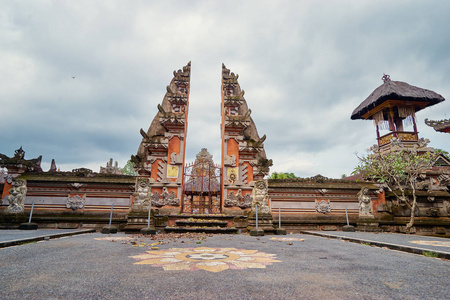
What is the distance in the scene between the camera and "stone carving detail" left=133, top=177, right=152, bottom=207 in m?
9.87

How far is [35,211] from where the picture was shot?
34.6 ft

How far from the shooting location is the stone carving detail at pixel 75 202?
10820 mm

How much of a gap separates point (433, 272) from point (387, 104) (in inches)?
816

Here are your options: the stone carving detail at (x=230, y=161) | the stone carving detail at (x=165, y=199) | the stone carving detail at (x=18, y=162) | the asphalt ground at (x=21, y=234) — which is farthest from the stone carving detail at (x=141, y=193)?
the stone carving detail at (x=18, y=162)

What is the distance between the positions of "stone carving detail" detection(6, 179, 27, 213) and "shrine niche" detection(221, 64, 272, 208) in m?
9.22

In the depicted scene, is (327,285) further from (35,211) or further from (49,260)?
(35,211)

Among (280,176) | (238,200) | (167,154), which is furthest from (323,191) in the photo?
(280,176)

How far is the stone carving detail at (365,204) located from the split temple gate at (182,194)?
0.14 ft

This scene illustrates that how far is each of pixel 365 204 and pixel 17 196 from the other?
1635cm

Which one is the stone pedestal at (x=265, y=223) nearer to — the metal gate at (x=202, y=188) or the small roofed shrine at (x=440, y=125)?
the metal gate at (x=202, y=188)

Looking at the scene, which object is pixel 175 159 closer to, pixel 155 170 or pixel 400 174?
pixel 155 170

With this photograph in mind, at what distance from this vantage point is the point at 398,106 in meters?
20.0

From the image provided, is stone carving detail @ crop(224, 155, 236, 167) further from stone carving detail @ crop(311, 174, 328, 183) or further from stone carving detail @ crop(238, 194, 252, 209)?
stone carving detail @ crop(311, 174, 328, 183)

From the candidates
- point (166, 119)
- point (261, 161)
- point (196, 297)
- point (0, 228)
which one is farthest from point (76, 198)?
point (196, 297)
